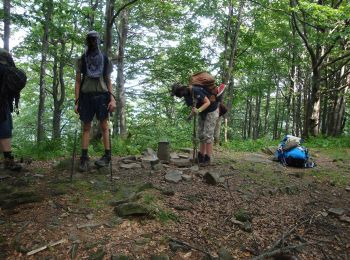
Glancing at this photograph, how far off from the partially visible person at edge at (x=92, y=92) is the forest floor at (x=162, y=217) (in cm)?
56

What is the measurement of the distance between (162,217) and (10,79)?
133 inches

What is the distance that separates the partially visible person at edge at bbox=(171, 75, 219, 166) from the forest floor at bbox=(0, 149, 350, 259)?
941 mm

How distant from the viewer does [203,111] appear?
6.83m

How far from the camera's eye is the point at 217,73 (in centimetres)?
1467

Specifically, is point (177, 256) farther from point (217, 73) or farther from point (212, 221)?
point (217, 73)

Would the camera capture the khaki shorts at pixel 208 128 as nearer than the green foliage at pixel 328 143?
Yes

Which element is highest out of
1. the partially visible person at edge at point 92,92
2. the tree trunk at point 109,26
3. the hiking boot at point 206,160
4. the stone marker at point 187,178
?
the tree trunk at point 109,26

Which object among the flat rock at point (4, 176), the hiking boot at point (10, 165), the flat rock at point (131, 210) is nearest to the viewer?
the flat rock at point (131, 210)

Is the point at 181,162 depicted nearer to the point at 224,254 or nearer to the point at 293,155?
the point at 293,155

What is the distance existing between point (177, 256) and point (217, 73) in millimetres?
12211

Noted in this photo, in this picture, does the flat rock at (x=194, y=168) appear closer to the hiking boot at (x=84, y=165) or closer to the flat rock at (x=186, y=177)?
the flat rock at (x=186, y=177)

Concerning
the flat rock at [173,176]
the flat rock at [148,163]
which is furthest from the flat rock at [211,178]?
the flat rock at [148,163]

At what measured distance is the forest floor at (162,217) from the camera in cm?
328

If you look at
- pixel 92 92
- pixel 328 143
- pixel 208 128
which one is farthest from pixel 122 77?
pixel 328 143
